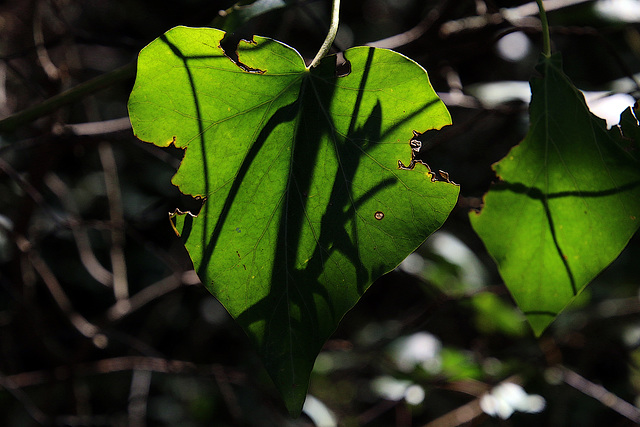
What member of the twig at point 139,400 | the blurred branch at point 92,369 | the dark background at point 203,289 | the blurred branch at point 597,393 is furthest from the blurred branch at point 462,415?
the twig at point 139,400

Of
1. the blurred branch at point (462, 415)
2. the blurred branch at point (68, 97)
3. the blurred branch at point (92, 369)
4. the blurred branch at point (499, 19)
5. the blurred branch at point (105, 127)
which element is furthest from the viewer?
the blurred branch at point (462, 415)

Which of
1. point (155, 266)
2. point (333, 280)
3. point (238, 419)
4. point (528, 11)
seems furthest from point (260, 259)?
point (155, 266)

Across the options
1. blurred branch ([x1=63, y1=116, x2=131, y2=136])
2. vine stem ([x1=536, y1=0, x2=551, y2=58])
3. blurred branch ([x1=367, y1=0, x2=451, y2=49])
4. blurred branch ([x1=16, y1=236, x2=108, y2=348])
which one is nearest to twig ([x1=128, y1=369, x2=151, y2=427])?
blurred branch ([x1=16, y1=236, x2=108, y2=348])

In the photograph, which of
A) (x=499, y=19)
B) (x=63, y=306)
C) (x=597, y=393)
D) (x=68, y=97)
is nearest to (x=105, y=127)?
(x=63, y=306)

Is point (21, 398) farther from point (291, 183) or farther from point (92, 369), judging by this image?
point (291, 183)

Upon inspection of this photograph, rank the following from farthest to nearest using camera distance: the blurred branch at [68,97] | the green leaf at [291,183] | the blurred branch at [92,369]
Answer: the blurred branch at [92,369] < the blurred branch at [68,97] < the green leaf at [291,183]

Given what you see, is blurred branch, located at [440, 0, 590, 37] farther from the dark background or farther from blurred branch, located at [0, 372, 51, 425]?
blurred branch, located at [0, 372, 51, 425]

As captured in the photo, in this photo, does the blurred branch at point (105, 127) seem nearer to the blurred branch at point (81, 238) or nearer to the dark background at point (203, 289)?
the dark background at point (203, 289)

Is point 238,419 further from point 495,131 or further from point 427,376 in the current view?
point 495,131
